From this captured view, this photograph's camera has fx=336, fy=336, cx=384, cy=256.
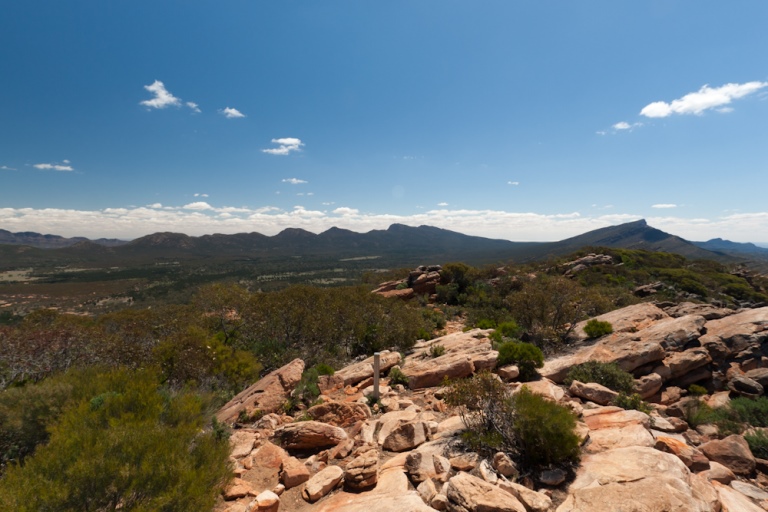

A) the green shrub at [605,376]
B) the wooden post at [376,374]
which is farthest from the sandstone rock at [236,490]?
the green shrub at [605,376]

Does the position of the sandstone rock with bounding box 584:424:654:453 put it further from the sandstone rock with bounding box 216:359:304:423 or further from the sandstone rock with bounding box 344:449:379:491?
the sandstone rock with bounding box 216:359:304:423

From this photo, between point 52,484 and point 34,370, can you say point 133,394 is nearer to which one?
point 52,484

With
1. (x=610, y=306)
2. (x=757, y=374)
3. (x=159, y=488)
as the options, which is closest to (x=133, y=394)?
(x=159, y=488)

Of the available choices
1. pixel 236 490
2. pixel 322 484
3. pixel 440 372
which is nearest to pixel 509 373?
pixel 440 372

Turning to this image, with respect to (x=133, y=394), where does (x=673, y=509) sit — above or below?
below

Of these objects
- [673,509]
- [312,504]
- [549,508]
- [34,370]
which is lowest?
[34,370]

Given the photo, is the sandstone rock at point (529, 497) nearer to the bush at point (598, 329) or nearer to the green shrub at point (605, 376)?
the green shrub at point (605, 376)

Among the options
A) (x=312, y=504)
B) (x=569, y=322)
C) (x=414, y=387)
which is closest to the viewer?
(x=312, y=504)

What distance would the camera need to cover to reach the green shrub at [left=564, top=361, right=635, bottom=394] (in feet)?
39.4

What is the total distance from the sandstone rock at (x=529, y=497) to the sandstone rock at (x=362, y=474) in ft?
7.78

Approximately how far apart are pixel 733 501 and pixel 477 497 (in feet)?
15.9

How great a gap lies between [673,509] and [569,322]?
58.4 ft

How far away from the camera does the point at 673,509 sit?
4.92 meters

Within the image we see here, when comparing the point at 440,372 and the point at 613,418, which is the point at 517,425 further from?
the point at 440,372
